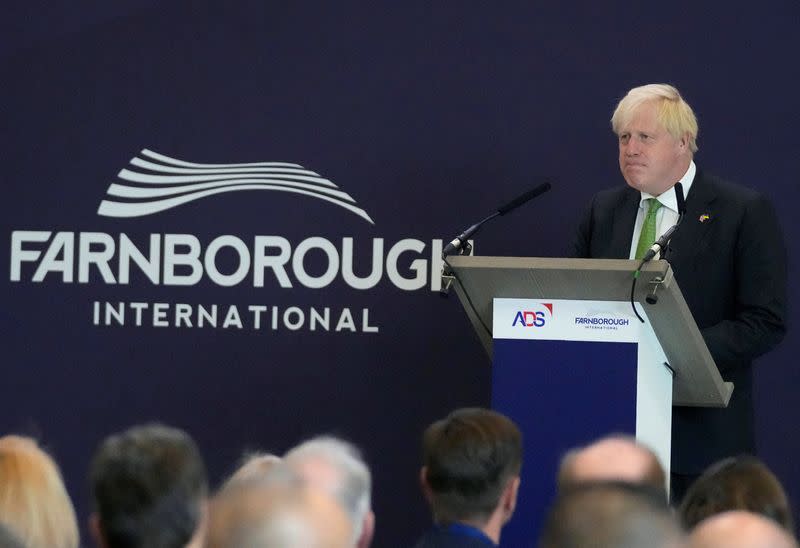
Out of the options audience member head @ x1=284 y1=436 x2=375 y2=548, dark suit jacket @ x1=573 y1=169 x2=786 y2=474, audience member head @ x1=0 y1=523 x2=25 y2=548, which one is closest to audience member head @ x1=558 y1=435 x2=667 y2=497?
audience member head @ x1=284 y1=436 x2=375 y2=548

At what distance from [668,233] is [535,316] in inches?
17.5

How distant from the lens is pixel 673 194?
4484mm

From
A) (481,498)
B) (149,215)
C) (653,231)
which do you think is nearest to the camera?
(481,498)

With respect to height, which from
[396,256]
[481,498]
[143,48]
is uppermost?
[143,48]

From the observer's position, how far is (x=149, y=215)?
5.84 metres

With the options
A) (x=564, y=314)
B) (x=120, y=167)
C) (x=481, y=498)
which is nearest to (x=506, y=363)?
(x=564, y=314)

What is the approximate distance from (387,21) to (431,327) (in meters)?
1.31

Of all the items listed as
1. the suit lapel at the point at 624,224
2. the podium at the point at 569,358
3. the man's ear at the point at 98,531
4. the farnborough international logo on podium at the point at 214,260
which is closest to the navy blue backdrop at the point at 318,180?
the farnborough international logo on podium at the point at 214,260

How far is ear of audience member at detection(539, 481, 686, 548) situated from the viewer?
1.74 metres

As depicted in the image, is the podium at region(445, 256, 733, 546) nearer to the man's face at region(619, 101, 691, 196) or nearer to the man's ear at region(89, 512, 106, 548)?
the man's face at region(619, 101, 691, 196)

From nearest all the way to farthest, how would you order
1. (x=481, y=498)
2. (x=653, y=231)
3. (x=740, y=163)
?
(x=481, y=498) → (x=653, y=231) → (x=740, y=163)

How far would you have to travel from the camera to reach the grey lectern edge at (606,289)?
12.1 ft

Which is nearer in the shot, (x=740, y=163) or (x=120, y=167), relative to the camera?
(x=740, y=163)

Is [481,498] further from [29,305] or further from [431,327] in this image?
[29,305]
